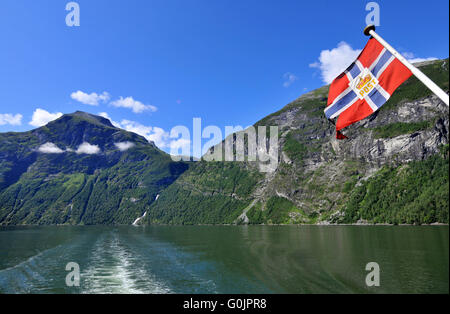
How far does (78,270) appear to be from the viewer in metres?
43.8

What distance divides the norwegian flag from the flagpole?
1005 mm

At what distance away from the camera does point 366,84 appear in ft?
40.1

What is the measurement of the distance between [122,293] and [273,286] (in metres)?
17.0

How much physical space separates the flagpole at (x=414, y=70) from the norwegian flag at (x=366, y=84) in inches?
39.6

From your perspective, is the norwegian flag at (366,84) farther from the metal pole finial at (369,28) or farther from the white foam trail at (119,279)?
the white foam trail at (119,279)

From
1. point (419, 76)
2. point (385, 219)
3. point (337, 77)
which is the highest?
point (337, 77)

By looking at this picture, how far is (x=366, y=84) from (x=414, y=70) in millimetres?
2832

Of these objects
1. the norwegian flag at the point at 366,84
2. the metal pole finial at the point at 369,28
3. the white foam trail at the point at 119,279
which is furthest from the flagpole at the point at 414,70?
the white foam trail at the point at 119,279

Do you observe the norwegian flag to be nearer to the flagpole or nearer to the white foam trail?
the flagpole

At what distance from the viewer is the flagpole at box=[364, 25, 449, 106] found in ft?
25.6

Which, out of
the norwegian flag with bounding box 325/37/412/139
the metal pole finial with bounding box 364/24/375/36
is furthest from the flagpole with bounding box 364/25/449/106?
the norwegian flag with bounding box 325/37/412/139

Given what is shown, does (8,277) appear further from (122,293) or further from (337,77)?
(337,77)
